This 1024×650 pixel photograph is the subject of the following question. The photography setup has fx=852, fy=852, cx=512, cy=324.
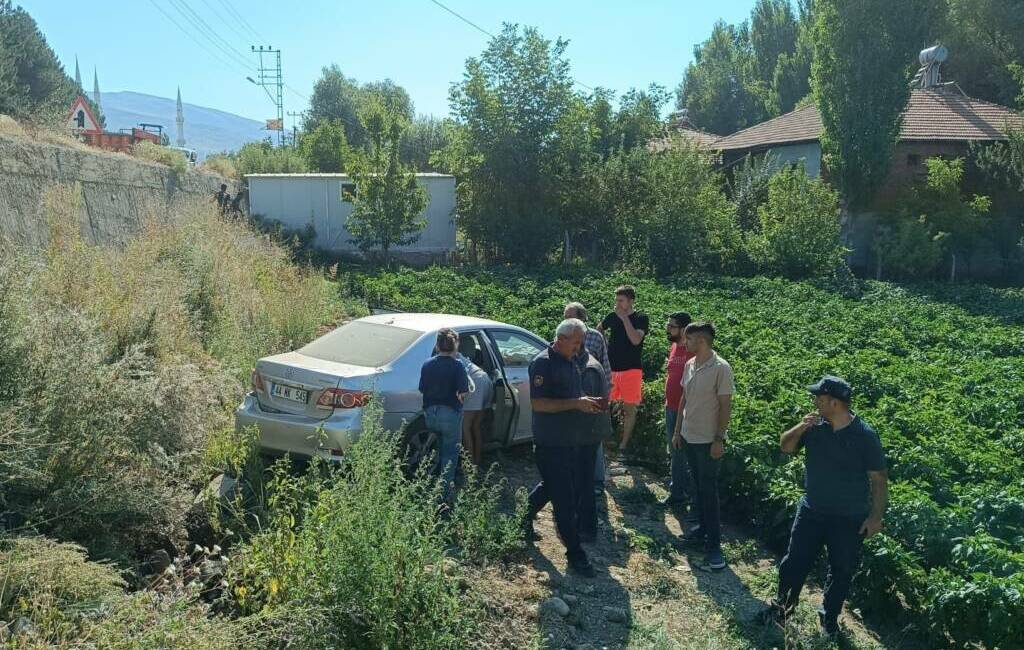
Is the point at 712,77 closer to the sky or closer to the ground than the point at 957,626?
closer to the sky

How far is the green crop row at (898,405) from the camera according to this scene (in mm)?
5406

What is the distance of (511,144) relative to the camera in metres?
29.4

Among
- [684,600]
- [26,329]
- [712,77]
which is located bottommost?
[684,600]

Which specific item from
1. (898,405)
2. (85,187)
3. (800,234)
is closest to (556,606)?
(898,405)

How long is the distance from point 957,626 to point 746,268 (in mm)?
22565

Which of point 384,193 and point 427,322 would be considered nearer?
point 427,322

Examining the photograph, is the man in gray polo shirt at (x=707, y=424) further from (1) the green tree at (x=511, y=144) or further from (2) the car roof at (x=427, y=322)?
(1) the green tree at (x=511, y=144)

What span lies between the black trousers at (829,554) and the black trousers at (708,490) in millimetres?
1008

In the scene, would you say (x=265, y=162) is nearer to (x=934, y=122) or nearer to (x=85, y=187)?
(x=85, y=187)

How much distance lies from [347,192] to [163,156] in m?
6.91

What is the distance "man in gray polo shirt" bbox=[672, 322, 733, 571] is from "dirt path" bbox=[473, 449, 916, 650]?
356mm

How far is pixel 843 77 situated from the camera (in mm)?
28250

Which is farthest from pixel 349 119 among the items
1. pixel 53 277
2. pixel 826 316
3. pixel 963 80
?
pixel 53 277

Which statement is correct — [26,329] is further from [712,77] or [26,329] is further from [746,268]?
[712,77]
